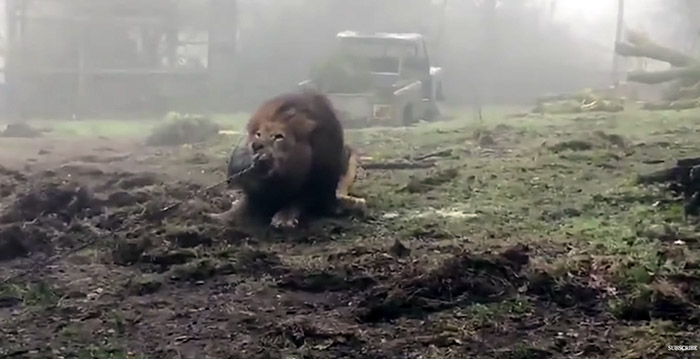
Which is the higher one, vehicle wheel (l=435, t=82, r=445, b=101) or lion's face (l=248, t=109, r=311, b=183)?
lion's face (l=248, t=109, r=311, b=183)

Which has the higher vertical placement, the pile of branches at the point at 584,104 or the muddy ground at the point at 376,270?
the muddy ground at the point at 376,270

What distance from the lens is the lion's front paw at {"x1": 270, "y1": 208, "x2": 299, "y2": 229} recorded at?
4.93 metres

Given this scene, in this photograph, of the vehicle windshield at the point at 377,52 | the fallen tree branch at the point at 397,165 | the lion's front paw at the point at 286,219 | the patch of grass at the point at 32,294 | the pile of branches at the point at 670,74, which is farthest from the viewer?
the vehicle windshield at the point at 377,52

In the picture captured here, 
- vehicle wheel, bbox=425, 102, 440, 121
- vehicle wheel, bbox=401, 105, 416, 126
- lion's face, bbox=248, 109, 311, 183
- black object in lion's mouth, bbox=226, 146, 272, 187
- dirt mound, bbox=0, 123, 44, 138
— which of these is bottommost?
dirt mound, bbox=0, 123, 44, 138

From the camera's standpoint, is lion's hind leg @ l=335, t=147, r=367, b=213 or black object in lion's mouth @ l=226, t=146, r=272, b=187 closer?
black object in lion's mouth @ l=226, t=146, r=272, b=187

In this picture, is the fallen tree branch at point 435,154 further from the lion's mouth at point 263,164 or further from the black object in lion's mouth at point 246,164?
the lion's mouth at point 263,164

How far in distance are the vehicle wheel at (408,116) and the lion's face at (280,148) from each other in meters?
8.45

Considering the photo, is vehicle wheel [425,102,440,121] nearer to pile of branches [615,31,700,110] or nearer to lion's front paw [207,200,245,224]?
pile of branches [615,31,700,110]

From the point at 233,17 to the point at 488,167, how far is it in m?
12.5

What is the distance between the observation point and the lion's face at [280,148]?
15.7 ft

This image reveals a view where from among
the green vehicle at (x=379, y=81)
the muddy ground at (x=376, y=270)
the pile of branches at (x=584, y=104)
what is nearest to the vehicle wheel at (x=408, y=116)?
the green vehicle at (x=379, y=81)

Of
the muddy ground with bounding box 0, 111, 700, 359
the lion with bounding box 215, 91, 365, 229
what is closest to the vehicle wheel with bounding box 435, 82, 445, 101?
the muddy ground with bounding box 0, 111, 700, 359

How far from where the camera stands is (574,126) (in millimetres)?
10039

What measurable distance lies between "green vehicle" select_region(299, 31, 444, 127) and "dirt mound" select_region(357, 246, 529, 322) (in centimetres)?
852
